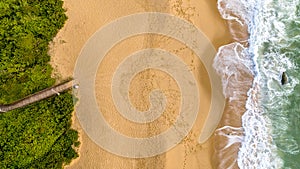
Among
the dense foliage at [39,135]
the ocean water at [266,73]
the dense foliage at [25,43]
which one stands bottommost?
the dense foliage at [39,135]

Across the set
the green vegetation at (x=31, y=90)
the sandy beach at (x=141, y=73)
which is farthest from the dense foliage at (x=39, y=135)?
the sandy beach at (x=141, y=73)

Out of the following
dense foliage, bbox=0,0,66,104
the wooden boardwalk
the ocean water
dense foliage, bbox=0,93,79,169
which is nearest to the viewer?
dense foliage, bbox=0,93,79,169

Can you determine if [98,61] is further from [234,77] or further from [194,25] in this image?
[234,77]

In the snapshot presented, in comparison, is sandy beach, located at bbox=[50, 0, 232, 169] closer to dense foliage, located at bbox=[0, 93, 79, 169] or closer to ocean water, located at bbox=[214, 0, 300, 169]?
dense foliage, located at bbox=[0, 93, 79, 169]

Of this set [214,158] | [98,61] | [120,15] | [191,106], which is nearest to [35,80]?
[98,61]

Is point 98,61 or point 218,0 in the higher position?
point 218,0

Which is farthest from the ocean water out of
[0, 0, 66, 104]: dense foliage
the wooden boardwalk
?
[0, 0, 66, 104]: dense foliage

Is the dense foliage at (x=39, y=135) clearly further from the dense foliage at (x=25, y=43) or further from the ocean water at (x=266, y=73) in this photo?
the ocean water at (x=266, y=73)
